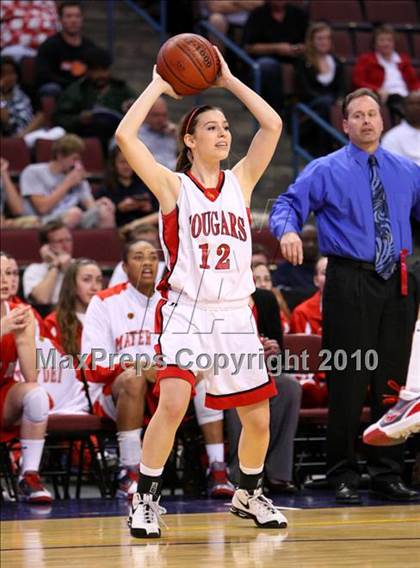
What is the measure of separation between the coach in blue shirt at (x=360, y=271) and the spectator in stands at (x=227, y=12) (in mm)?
5533

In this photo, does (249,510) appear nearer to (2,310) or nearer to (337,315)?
(337,315)

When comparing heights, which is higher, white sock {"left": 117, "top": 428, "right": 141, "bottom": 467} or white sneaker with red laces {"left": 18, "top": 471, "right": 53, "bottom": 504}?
white sock {"left": 117, "top": 428, "right": 141, "bottom": 467}

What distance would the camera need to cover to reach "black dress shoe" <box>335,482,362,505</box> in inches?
237

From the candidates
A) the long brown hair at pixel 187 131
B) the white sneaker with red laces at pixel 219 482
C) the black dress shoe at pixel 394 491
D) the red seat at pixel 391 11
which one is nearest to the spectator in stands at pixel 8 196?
the white sneaker with red laces at pixel 219 482

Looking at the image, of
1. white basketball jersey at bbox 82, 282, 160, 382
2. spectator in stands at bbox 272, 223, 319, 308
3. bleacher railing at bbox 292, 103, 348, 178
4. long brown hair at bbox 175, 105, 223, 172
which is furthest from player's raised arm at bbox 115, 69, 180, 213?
bleacher railing at bbox 292, 103, 348, 178

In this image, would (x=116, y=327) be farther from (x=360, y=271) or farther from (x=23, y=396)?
(x=360, y=271)

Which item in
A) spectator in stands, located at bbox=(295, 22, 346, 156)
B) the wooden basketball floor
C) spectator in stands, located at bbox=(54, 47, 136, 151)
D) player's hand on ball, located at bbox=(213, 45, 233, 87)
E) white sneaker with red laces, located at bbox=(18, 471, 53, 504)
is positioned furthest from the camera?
spectator in stands, located at bbox=(295, 22, 346, 156)

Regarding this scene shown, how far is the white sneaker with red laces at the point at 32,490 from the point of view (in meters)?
6.47

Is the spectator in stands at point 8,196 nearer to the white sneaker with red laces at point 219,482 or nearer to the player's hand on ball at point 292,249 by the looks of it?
the white sneaker with red laces at point 219,482

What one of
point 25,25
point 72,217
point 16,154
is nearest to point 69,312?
point 72,217

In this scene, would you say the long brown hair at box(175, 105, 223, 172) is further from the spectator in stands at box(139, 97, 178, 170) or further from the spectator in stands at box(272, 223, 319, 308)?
the spectator in stands at box(139, 97, 178, 170)

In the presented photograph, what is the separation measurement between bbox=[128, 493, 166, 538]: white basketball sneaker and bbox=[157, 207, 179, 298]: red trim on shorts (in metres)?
0.82

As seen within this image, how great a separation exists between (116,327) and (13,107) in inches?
162

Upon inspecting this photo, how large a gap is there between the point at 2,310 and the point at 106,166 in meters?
2.93
